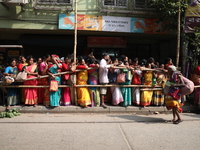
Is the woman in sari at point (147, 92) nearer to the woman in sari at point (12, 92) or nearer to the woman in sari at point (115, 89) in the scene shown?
the woman in sari at point (115, 89)

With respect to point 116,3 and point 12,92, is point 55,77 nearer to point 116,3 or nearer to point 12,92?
point 12,92

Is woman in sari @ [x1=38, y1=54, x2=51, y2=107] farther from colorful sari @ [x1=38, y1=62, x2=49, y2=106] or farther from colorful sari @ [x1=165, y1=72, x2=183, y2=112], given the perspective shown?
colorful sari @ [x1=165, y1=72, x2=183, y2=112]

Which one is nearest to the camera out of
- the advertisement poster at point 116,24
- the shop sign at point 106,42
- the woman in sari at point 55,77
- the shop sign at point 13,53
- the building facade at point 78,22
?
the woman in sari at point 55,77

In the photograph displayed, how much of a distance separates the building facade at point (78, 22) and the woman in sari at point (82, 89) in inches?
109

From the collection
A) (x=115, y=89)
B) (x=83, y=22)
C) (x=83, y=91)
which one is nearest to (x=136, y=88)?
(x=115, y=89)

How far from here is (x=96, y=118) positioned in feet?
17.2

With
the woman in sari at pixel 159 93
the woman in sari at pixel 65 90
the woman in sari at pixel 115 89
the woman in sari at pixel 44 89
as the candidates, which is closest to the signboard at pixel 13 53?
the woman in sari at pixel 44 89

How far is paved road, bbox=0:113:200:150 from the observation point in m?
3.43

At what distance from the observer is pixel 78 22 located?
26.1 ft

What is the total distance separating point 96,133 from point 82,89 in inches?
78.4

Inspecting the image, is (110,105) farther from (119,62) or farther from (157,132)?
(157,132)

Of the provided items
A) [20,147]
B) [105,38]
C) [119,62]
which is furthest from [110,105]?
[105,38]

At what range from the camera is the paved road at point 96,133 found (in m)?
3.43

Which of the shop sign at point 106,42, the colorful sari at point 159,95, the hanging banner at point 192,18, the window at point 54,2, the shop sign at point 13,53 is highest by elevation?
the window at point 54,2
